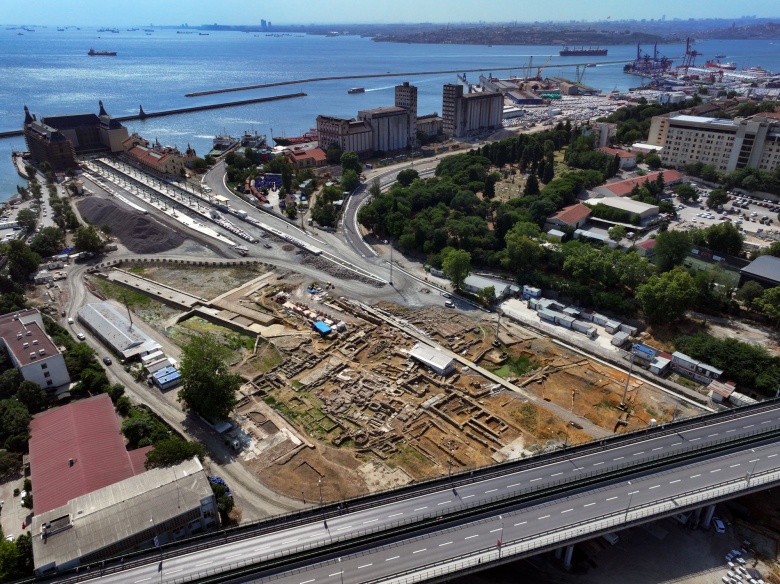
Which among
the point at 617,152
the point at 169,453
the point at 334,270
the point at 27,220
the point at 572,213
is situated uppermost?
the point at 617,152

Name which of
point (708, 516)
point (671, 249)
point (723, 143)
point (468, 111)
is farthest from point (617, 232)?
point (468, 111)

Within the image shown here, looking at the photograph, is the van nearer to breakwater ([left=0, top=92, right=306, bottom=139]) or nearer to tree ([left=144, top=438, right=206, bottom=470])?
tree ([left=144, top=438, right=206, bottom=470])

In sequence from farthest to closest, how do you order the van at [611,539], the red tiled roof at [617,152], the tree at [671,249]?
1. the red tiled roof at [617,152]
2. the tree at [671,249]
3. the van at [611,539]

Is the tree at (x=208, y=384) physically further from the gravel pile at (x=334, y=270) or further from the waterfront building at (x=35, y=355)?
the gravel pile at (x=334, y=270)

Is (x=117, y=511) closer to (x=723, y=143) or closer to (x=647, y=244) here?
(x=647, y=244)

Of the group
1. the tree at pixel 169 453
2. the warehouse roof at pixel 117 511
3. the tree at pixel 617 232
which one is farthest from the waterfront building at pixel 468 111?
the warehouse roof at pixel 117 511

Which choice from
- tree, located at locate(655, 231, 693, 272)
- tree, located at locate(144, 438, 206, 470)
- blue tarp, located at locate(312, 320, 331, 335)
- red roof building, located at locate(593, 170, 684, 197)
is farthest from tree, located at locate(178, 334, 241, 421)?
red roof building, located at locate(593, 170, 684, 197)
